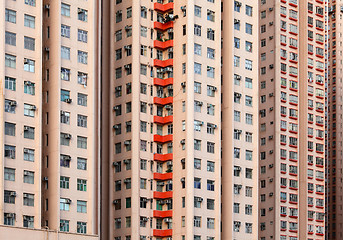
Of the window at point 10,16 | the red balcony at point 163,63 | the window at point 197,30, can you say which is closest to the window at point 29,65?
the window at point 10,16

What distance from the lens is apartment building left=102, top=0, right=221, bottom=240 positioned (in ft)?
299

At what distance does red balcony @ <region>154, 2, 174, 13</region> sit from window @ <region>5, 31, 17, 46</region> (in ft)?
75.3

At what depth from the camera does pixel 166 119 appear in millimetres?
94312

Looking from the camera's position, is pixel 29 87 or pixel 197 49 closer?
pixel 29 87

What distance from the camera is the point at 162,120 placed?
94.6 meters

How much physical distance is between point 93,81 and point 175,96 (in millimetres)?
13322

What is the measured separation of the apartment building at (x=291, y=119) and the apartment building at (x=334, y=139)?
1651 inches

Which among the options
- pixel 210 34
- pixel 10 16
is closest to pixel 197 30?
pixel 210 34

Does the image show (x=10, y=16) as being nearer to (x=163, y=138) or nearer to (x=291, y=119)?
(x=163, y=138)

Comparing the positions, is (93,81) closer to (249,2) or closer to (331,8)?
(249,2)

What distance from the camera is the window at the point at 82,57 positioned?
271 ft

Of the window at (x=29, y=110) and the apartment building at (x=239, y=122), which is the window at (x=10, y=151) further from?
the apartment building at (x=239, y=122)

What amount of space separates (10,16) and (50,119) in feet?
32.1

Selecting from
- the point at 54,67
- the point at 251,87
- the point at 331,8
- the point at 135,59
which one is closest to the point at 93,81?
the point at 54,67
